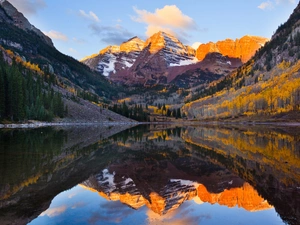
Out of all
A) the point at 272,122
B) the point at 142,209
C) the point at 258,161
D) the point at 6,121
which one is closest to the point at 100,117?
the point at 6,121

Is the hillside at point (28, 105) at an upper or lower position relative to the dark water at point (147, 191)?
upper

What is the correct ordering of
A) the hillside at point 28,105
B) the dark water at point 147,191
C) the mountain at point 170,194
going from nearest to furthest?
the dark water at point 147,191, the mountain at point 170,194, the hillside at point 28,105

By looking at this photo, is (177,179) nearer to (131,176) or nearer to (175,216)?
(131,176)

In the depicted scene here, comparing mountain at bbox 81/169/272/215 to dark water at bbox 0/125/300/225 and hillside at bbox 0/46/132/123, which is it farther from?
hillside at bbox 0/46/132/123

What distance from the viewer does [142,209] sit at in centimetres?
1431

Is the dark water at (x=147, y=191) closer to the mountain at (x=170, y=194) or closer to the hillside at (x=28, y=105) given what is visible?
the mountain at (x=170, y=194)

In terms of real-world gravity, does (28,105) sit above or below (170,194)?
above

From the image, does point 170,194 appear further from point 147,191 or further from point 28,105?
point 28,105

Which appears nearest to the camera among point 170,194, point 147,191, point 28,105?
point 170,194

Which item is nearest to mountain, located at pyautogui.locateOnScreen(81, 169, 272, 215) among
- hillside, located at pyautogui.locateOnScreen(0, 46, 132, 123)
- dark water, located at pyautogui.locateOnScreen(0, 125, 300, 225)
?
dark water, located at pyautogui.locateOnScreen(0, 125, 300, 225)

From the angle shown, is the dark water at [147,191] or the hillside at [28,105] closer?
the dark water at [147,191]

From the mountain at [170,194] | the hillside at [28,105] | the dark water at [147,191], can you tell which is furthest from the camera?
the hillside at [28,105]

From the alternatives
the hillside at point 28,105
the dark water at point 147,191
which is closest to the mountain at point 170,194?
the dark water at point 147,191

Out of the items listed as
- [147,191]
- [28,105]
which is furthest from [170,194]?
[28,105]
